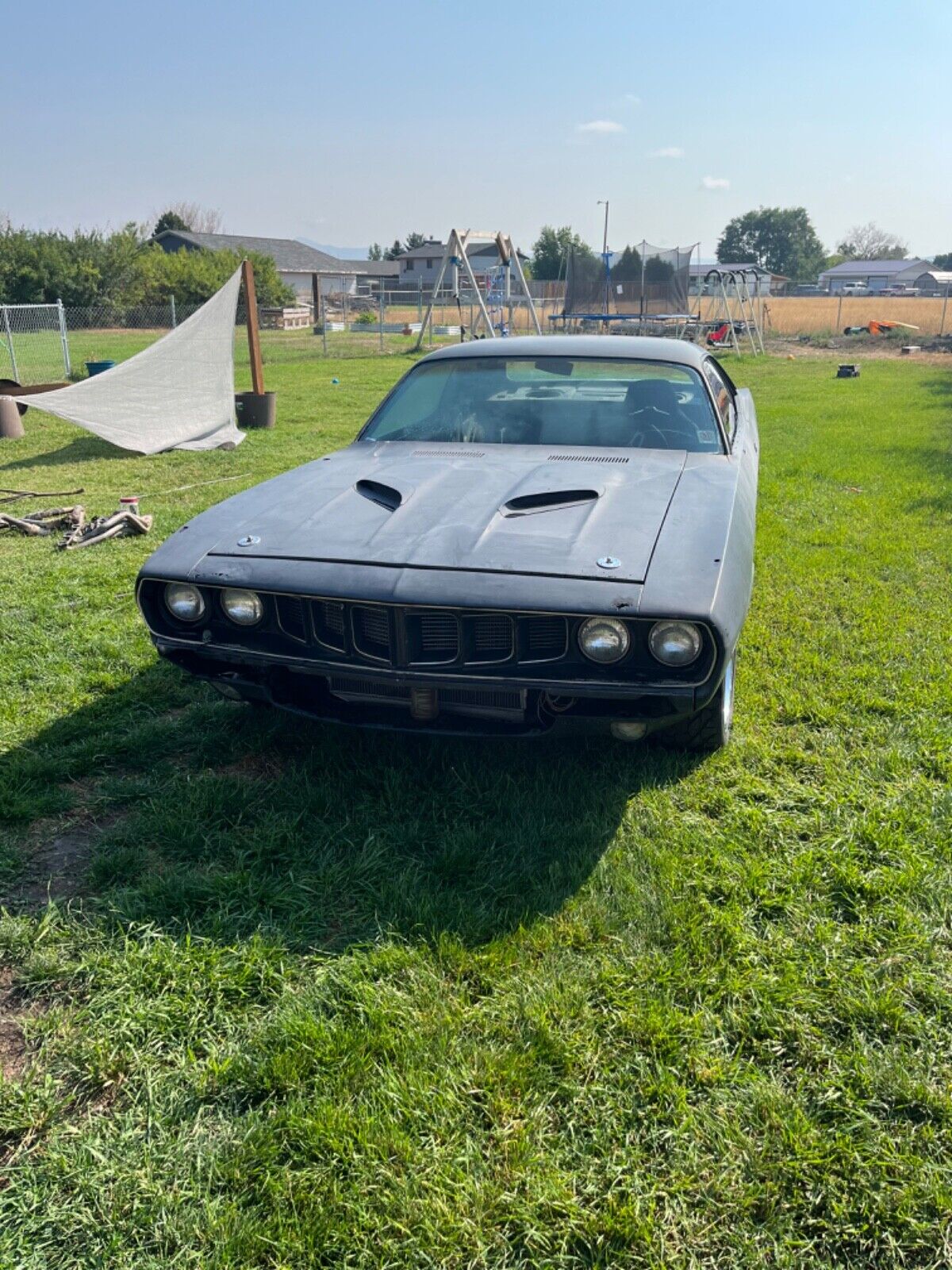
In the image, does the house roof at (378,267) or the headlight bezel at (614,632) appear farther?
the house roof at (378,267)

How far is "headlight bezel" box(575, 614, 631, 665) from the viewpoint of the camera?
2521 millimetres

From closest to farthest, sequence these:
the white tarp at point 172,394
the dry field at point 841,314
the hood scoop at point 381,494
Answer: the hood scoop at point 381,494
the white tarp at point 172,394
the dry field at point 841,314

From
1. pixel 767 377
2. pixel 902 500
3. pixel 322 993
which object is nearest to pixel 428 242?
pixel 767 377

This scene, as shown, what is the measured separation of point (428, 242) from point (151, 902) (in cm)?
8690

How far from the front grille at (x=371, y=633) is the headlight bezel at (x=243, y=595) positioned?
0.33 m

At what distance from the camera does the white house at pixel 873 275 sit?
8750 centimetres

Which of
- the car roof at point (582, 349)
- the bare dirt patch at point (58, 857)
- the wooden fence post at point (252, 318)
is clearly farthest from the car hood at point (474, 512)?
the wooden fence post at point (252, 318)

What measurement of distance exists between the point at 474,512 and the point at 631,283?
72.6 feet

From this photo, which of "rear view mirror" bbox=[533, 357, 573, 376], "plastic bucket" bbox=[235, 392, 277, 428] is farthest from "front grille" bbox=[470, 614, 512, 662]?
"plastic bucket" bbox=[235, 392, 277, 428]

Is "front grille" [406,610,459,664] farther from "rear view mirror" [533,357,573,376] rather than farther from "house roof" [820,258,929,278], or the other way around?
"house roof" [820,258,929,278]

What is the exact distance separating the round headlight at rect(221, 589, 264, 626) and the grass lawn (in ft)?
1.90

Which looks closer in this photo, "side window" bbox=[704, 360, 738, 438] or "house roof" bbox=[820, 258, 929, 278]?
"side window" bbox=[704, 360, 738, 438]

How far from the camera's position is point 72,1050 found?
2000 mm

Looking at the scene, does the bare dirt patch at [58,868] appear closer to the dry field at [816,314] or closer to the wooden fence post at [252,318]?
the wooden fence post at [252,318]
